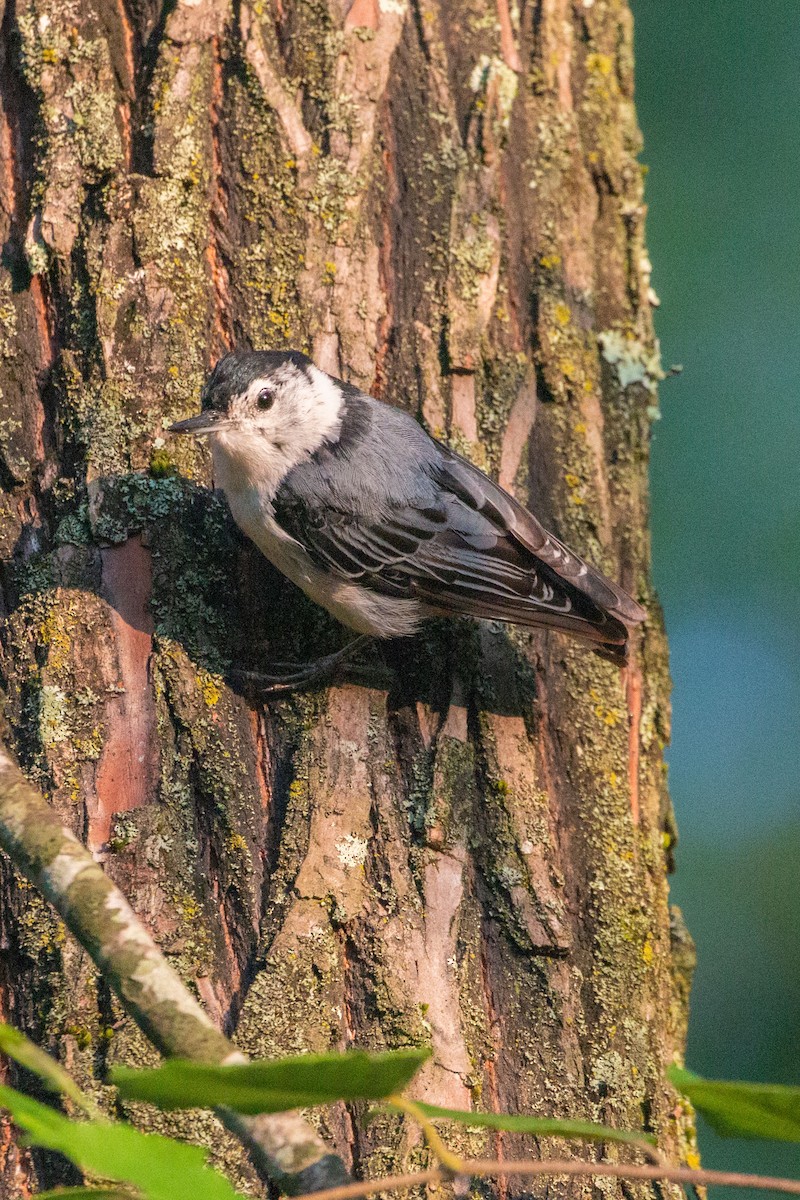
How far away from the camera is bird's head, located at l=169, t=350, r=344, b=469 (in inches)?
104

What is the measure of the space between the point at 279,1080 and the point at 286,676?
157cm

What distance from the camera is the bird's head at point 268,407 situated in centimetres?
264

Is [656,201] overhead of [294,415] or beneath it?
overhead

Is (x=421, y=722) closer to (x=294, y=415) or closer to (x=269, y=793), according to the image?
(x=269, y=793)

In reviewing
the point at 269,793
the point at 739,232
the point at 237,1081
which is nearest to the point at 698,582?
the point at 739,232

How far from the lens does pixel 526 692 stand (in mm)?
2707

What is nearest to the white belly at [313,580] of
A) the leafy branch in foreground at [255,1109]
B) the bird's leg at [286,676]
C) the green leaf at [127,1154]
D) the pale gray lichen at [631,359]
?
the bird's leg at [286,676]

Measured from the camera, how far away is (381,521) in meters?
2.89

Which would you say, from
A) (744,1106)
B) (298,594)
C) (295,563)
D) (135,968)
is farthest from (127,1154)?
(298,594)

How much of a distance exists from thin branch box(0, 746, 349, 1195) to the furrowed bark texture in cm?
58

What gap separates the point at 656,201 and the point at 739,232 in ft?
1.64

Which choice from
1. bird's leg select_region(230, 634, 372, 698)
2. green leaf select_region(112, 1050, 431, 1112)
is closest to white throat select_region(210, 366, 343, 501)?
bird's leg select_region(230, 634, 372, 698)

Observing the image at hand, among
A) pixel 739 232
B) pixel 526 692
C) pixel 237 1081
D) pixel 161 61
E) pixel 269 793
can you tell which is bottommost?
pixel 237 1081

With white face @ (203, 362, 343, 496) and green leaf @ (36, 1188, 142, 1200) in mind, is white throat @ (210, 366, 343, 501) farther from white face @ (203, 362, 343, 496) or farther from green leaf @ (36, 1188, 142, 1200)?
green leaf @ (36, 1188, 142, 1200)
